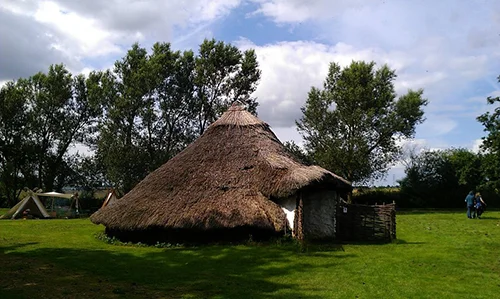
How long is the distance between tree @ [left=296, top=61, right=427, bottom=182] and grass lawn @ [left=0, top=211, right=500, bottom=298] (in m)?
23.4

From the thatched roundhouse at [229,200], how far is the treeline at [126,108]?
73.2 ft

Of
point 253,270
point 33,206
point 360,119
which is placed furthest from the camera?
point 360,119

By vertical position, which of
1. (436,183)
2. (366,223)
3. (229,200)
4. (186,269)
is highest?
(436,183)

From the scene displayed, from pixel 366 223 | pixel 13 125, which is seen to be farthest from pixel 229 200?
pixel 13 125

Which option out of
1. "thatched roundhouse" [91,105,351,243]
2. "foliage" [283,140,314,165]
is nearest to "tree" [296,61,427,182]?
"foliage" [283,140,314,165]

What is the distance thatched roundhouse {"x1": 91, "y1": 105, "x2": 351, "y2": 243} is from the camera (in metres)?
17.6

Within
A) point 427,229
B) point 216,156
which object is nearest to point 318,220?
point 216,156

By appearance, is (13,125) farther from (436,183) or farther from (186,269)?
(436,183)

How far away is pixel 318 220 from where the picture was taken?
62.6ft

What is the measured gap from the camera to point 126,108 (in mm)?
41750

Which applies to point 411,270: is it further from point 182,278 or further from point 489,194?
point 489,194

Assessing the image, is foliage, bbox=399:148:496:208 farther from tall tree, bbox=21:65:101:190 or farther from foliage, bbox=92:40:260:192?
tall tree, bbox=21:65:101:190

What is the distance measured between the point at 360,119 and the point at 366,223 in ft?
82.8

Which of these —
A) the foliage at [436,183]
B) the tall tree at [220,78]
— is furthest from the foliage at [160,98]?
the foliage at [436,183]
